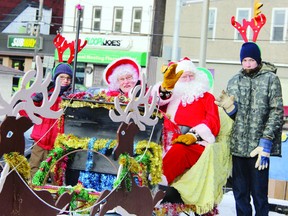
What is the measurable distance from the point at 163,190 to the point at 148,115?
0.78 metres

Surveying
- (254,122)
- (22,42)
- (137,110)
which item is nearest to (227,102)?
(254,122)

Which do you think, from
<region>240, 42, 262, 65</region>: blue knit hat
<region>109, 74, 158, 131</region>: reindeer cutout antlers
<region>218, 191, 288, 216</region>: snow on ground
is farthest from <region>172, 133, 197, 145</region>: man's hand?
<region>218, 191, 288, 216</region>: snow on ground

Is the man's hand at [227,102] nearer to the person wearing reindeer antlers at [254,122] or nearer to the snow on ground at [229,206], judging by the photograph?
the person wearing reindeer antlers at [254,122]

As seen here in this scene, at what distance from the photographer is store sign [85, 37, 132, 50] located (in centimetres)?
3077

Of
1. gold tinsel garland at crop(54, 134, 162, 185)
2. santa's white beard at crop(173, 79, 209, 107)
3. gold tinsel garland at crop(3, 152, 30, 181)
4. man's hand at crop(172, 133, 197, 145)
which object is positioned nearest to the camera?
gold tinsel garland at crop(3, 152, 30, 181)

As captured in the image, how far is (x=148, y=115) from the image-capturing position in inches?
163

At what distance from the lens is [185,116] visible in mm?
5164

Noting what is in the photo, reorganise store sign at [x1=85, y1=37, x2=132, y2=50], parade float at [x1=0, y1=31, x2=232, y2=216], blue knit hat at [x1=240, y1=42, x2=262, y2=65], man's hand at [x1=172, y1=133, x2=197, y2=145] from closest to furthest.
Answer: parade float at [x1=0, y1=31, x2=232, y2=216]
blue knit hat at [x1=240, y1=42, x2=262, y2=65]
man's hand at [x1=172, y1=133, x2=197, y2=145]
store sign at [x1=85, y1=37, x2=132, y2=50]

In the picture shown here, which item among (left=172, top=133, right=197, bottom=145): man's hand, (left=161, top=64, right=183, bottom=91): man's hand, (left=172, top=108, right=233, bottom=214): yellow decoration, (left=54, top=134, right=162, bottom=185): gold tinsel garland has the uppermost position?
(left=161, top=64, right=183, bottom=91): man's hand

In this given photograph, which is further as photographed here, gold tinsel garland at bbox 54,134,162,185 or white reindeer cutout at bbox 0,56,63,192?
gold tinsel garland at bbox 54,134,162,185

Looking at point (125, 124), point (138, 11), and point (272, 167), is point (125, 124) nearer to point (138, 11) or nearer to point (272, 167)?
point (272, 167)

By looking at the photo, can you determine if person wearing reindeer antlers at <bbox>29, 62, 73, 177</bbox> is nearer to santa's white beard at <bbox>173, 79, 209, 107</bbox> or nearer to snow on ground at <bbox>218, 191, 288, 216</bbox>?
santa's white beard at <bbox>173, 79, 209, 107</bbox>

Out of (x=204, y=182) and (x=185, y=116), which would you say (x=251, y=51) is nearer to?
(x=185, y=116)

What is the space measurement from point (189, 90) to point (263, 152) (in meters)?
1.02
